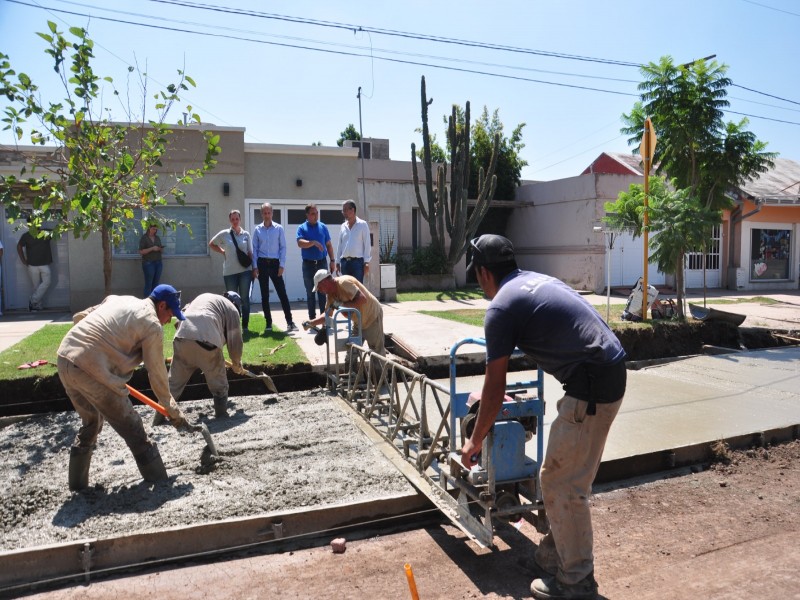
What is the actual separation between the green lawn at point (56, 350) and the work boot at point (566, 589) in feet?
16.8

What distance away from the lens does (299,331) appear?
9828 mm

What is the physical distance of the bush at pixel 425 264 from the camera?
1811 cm

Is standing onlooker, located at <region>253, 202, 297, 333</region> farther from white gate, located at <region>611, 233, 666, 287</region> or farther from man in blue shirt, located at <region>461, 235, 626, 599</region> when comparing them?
white gate, located at <region>611, 233, 666, 287</region>

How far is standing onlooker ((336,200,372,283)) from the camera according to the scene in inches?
359

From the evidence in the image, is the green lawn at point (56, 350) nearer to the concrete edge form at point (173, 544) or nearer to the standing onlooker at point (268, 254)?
the standing onlooker at point (268, 254)

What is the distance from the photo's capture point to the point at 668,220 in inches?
449

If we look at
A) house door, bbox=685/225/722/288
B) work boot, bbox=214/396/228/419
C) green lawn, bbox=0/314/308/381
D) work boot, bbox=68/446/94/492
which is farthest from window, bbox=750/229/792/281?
work boot, bbox=68/446/94/492

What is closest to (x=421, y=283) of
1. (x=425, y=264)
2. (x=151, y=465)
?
(x=425, y=264)

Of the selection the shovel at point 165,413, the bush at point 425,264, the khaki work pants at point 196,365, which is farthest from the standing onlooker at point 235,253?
the bush at point 425,264

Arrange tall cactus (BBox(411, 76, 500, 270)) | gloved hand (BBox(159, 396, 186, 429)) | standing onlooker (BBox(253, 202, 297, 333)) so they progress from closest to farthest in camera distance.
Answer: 1. gloved hand (BBox(159, 396, 186, 429))
2. standing onlooker (BBox(253, 202, 297, 333))
3. tall cactus (BBox(411, 76, 500, 270))

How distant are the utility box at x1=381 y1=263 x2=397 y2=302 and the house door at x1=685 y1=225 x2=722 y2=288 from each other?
435 inches

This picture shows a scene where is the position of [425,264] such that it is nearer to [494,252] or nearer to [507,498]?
[507,498]

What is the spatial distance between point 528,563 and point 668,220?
917 cm

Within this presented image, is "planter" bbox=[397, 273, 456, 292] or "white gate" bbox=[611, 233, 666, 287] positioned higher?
"white gate" bbox=[611, 233, 666, 287]
